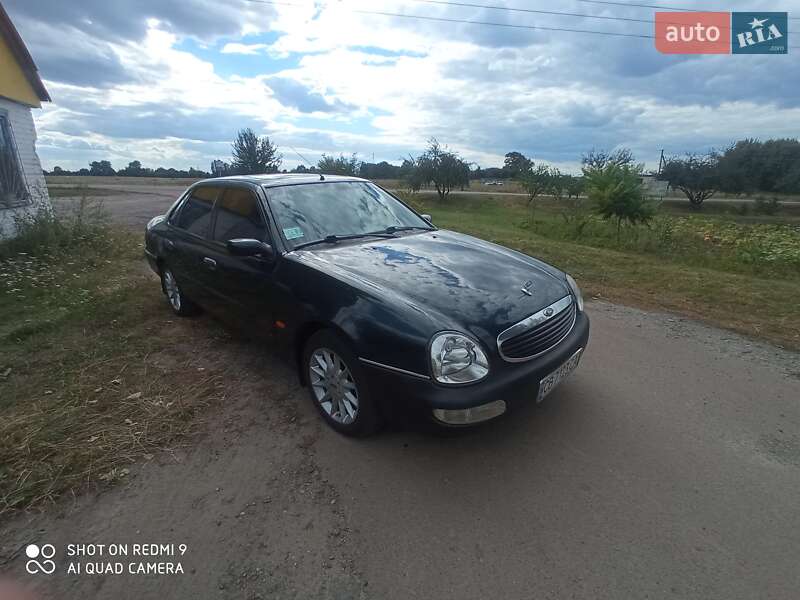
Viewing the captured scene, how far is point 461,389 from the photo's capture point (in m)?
2.26

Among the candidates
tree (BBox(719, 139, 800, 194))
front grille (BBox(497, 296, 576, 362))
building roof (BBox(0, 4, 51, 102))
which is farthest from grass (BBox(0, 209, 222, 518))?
tree (BBox(719, 139, 800, 194))

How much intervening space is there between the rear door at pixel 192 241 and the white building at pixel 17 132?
5.68 m

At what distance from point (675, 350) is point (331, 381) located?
3.39m

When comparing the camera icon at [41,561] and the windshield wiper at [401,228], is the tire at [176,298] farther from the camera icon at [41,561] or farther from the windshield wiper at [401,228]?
the camera icon at [41,561]

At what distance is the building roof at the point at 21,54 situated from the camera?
772 centimetres

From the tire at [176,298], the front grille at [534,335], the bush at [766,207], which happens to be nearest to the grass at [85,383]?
the tire at [176,298]

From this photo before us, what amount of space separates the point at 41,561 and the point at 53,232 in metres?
7.93

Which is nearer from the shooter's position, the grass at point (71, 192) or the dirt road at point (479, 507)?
the dirt road at point (479, 507)

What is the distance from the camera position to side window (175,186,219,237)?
4137 mm

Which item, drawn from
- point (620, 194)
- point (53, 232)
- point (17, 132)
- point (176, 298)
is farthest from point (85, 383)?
point (620, 194)

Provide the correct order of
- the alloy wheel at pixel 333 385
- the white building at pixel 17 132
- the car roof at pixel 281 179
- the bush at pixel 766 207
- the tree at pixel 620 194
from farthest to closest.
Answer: the bush at pixel 766 207 → the tree at pixel 620 194 → the white building at pixel 17 132 → the car roof at pixel 281 179 → the alloy wheel at pixel 333 385

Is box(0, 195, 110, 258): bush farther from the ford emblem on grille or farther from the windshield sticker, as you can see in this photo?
the ford emblem on grille

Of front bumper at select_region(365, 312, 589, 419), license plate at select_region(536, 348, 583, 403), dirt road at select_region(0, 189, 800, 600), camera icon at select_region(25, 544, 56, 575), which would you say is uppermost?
front bumper at select_region(365, 312, 589, 419)

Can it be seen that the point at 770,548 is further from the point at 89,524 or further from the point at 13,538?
the point at 13,538
